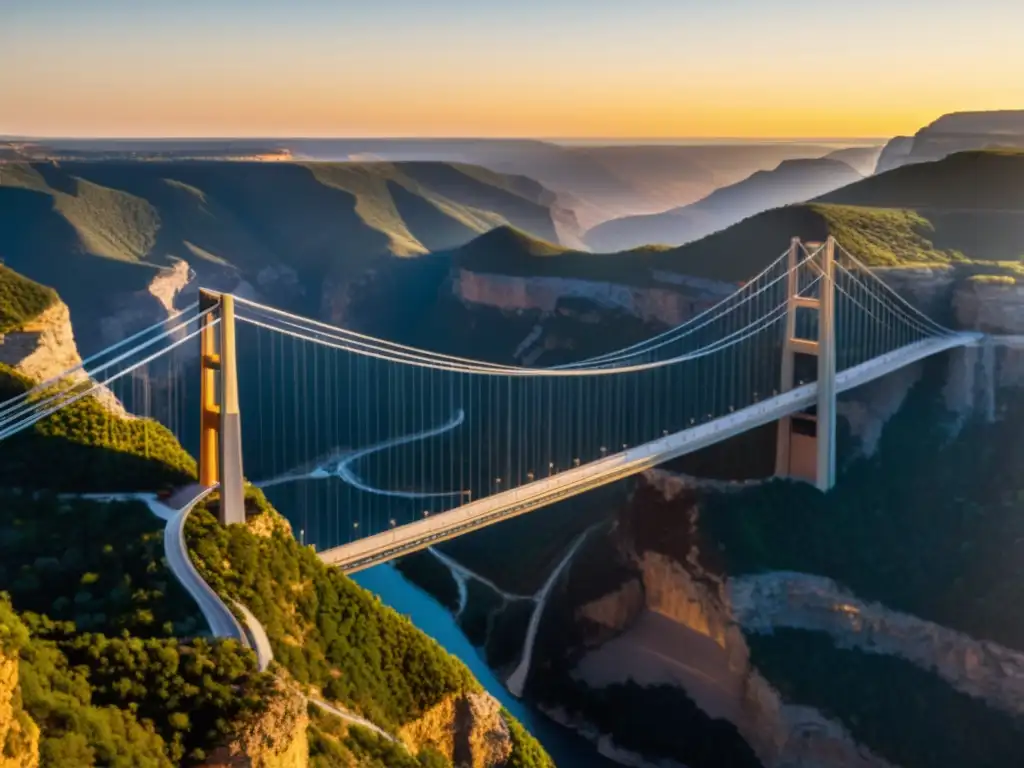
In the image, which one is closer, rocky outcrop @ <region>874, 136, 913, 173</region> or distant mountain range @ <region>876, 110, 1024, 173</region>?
distant mountain range @ <region>876, 110, 1024, 173</region>

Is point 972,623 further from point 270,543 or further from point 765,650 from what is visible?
point 270,543

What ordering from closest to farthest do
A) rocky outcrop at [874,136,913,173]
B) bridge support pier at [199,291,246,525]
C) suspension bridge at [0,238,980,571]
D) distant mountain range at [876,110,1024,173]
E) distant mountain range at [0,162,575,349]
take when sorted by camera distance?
1. bridge support pier at [199,291,246,525]
2. suspension bridge at [0,238,980,571]
3. distant mountain range at [0,162,575,349]
4. distant mountain range at [876,110,1024,173]
5. rocky outcrop at [874,136,913,173]

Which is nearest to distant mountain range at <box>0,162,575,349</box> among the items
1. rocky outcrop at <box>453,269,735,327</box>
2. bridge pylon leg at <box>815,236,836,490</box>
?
rocky outcrop at <box>453,269,735,327</box>

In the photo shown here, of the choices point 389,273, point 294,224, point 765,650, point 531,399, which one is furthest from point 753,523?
point 294,224

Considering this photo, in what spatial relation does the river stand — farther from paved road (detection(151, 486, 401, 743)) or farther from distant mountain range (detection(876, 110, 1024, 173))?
distant mountain range (detection(876, 110, 1024, 173))

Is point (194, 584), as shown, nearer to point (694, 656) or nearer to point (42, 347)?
point (42, 347)

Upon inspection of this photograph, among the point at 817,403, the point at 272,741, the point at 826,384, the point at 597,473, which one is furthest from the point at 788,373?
the point at 272,741
